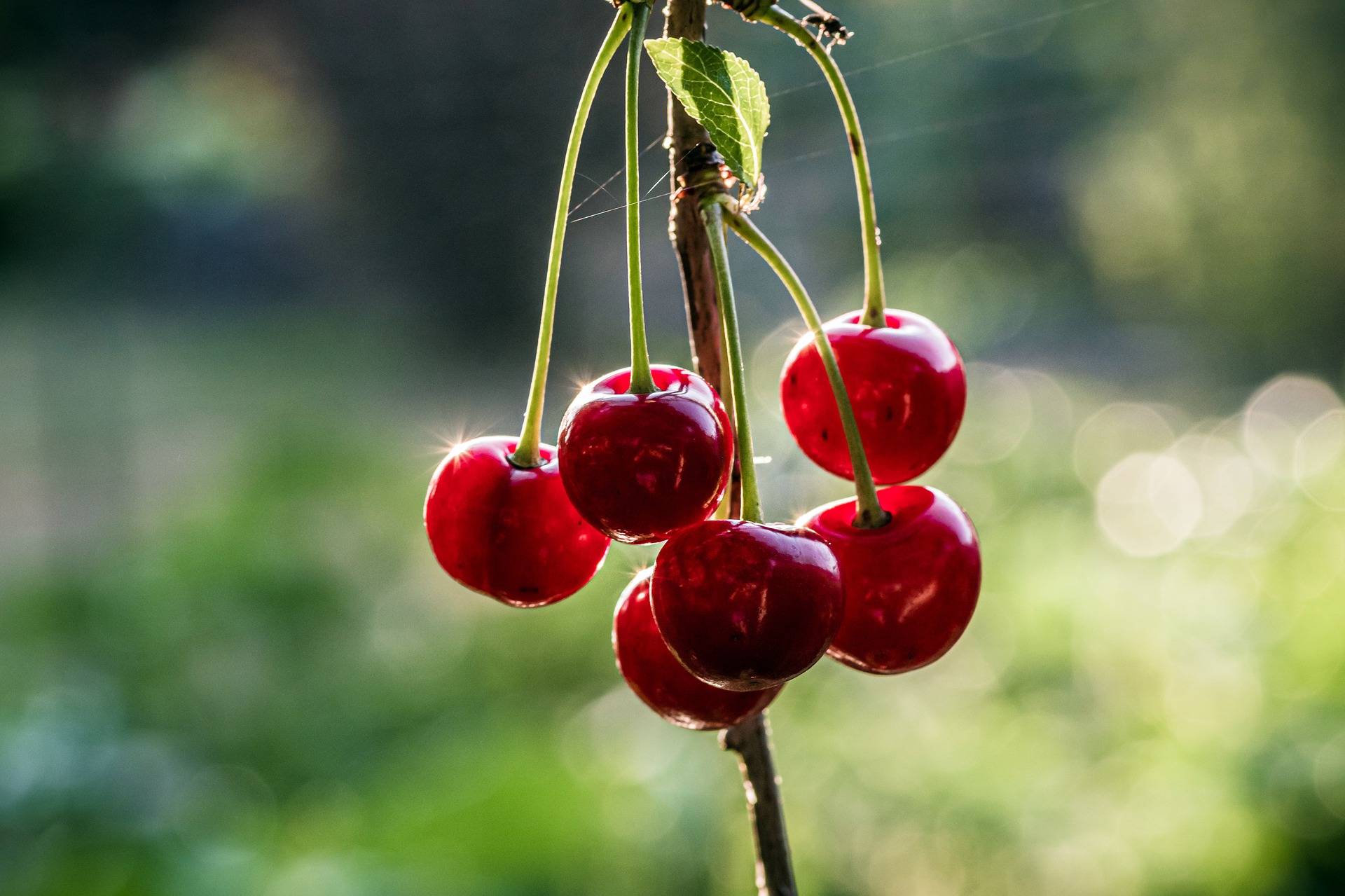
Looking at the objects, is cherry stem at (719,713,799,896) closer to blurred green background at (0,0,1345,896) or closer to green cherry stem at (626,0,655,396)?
green cherry stem at (626,0,655,396)

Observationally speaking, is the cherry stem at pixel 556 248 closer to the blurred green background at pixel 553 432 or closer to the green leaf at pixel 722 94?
the green leaf at pixel 722 94

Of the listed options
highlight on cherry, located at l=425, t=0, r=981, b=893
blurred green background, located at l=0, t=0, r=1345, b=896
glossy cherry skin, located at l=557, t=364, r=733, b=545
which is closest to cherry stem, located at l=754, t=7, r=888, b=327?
highlight on cherry, located at l=425, t=0, r=981, b=893

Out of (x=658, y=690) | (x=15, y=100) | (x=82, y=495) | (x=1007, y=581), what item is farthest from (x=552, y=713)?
(x=15, y=100)

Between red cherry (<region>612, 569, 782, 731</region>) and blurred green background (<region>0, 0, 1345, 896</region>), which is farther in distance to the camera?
blurred green background (<region>0, 0, 1345, 896</region>)

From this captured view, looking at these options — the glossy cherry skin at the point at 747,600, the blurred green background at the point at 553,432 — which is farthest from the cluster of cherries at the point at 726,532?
the blurred green background at the point at 553,432

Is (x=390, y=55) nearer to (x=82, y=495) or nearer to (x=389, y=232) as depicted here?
(x=389, y=232)
